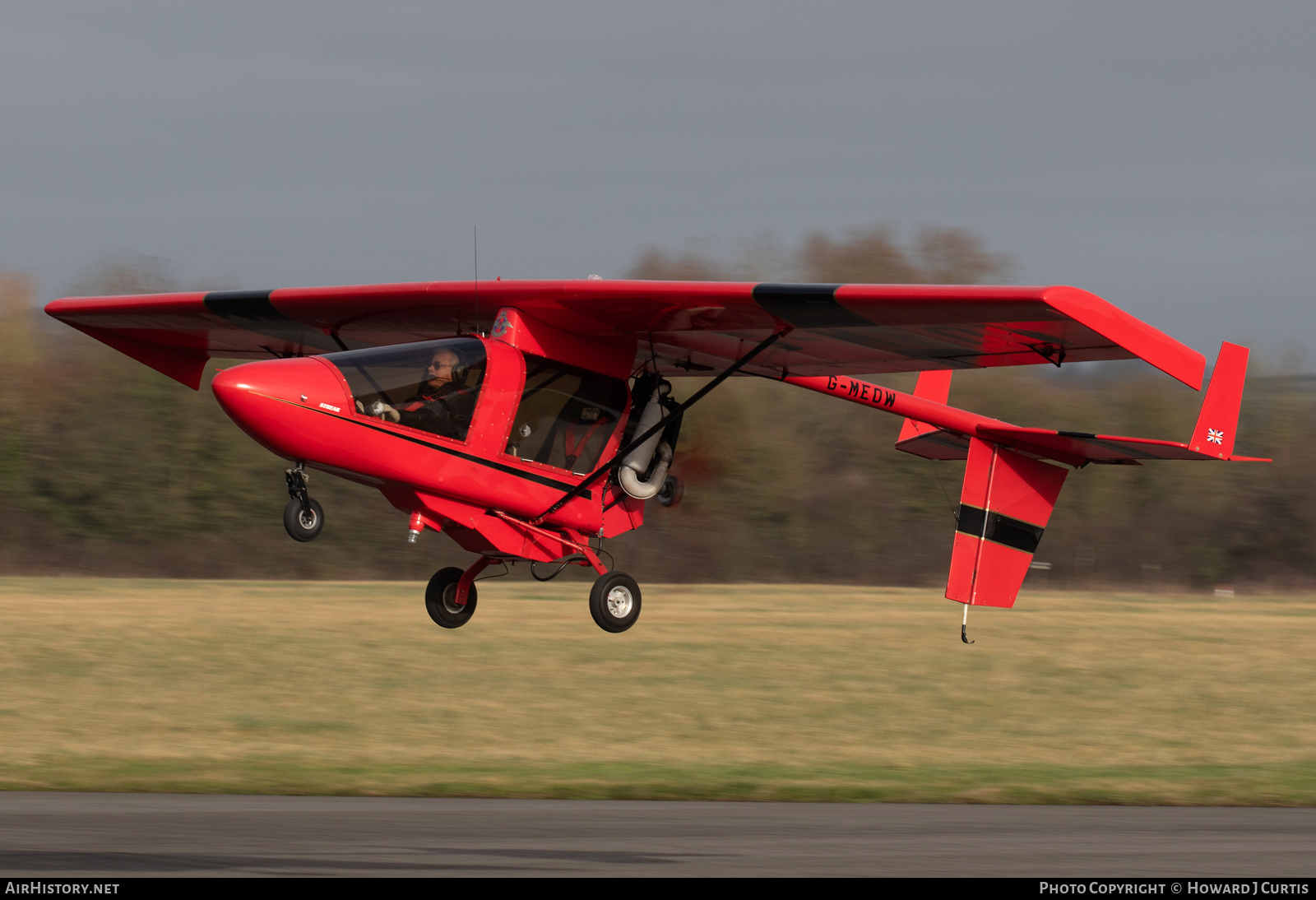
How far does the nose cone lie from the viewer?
11297 mm

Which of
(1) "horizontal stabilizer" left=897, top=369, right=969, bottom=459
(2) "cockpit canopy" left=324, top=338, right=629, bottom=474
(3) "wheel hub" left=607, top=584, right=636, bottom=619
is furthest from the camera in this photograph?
(1) "horizontal stabilizer" left=897, top=369, right=969, bottom=459

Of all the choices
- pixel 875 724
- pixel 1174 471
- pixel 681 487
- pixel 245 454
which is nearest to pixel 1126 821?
pixel 681 487

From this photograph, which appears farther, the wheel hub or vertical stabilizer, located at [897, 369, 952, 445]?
vertical stabilizer, located at [897, 369, 952, 445]

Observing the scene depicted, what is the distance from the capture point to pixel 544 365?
13438 millimetres

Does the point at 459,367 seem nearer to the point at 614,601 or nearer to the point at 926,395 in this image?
the point at 614,601

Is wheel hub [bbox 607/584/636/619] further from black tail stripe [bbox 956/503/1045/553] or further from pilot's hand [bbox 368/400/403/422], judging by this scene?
black tail stripe [bbox 956/503/1045/553]

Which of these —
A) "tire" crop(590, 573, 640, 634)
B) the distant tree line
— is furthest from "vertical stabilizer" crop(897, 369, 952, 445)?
the distant tree line

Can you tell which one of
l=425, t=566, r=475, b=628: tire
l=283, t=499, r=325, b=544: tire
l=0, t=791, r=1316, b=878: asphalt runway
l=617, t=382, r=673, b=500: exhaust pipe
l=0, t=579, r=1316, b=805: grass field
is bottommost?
l=0, t=579, r=1316, b=805: grass field

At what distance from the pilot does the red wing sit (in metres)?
1.17

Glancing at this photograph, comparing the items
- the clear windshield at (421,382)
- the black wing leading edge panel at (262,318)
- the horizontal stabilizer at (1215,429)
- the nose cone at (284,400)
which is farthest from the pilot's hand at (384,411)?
the horizontal stabilizer at (1215,429)

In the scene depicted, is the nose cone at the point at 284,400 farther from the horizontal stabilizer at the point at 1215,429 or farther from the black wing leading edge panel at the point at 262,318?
the horizontal stabilizer at the point at 1215,429

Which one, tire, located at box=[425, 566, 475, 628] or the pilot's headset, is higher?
the pilot's headset

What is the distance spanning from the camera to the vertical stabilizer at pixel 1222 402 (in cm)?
1552

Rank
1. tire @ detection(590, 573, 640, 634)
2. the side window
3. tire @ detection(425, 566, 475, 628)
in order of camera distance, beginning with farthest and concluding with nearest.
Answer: tire @ detection(425, 566, 475, 628), tire @ detection(590, 573, 640, 634), the side window
